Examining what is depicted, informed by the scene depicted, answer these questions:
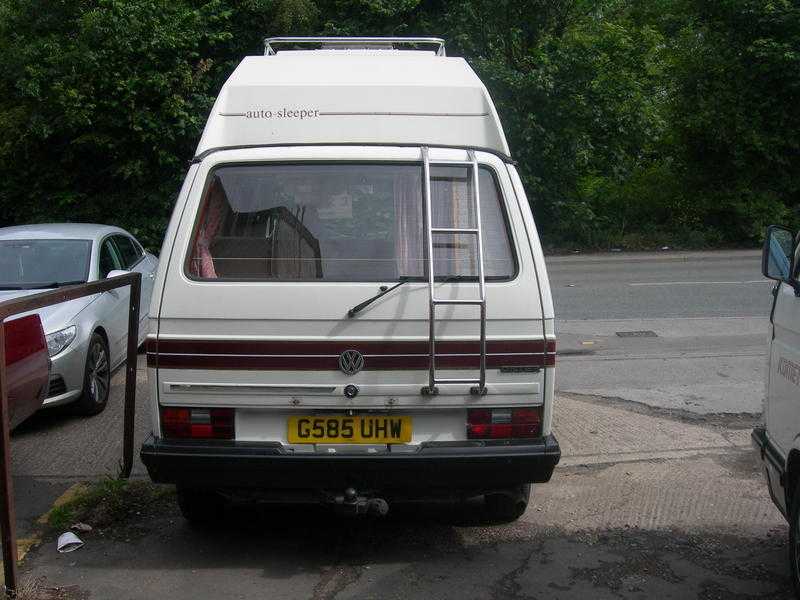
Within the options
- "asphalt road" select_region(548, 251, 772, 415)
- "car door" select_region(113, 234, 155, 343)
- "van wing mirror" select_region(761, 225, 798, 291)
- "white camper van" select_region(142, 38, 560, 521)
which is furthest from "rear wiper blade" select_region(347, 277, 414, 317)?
"car door" select_region(113, 234, 155, 343)

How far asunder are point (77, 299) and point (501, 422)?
4.09 meters

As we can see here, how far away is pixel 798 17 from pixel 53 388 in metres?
20.2

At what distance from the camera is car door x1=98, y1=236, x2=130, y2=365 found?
8180 millimetres

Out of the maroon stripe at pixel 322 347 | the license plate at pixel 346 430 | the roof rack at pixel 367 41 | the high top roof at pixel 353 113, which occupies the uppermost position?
the roof rack at pixel 367 41

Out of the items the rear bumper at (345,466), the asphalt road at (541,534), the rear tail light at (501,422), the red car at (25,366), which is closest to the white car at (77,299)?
the asphalt road at (541,534)

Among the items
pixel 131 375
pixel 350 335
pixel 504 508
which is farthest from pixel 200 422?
pixel 504 508

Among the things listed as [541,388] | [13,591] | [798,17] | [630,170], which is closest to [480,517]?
[541,388]

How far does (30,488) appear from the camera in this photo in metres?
6.03

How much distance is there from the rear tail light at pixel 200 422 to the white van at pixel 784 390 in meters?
2.56

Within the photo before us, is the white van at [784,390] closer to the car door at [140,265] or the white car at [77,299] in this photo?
the white car at [77,299]

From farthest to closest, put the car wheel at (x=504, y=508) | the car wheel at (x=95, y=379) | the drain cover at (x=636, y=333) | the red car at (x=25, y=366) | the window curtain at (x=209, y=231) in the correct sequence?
1. the drain cover at (x=636, y=333)
2. the car wheel at (x=95, y=379)
3. the car wheel at (x=504, y=508)
4. the red car at (x=25, y=366)
5. the window curtain at (x=209, y=231)

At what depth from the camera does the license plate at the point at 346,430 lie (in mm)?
4500

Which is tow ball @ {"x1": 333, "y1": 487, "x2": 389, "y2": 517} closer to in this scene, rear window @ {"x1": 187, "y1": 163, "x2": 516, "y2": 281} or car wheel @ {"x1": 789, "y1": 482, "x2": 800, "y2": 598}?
rear window @ {"x1": 187, "y1": 163, "x2": 516, "y2": 281}

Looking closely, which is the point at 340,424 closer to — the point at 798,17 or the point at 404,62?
the point at 404,62
